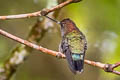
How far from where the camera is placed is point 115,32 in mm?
4898

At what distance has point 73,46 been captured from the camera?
391 centimetres

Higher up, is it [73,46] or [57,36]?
[73,46]

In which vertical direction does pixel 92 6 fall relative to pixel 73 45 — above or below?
below

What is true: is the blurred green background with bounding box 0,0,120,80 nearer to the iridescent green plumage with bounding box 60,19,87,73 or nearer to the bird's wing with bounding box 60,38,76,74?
the iridescent green plumage with bounding box 60,19,87,73

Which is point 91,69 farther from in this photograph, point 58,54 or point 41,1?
point 58,54

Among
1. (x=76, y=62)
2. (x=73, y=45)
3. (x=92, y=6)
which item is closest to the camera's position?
(x=76, y=62)

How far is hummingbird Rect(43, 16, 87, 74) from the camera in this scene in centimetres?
354

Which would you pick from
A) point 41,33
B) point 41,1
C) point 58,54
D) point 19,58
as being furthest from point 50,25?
point 58,54

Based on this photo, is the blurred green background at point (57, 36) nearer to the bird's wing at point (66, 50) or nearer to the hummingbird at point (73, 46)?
the hummingbird at point (73, 46)

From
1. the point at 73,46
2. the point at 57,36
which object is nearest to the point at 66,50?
the point at 73,46

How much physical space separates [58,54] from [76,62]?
0.58 ft

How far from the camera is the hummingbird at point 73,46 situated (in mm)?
3535

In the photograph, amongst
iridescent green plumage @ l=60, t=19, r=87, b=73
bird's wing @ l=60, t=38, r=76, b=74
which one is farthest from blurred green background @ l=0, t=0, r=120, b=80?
bird's wing @ l=60, t=38, r=76, b=74

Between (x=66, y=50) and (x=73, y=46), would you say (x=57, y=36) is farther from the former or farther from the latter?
(x=66, y=50)
